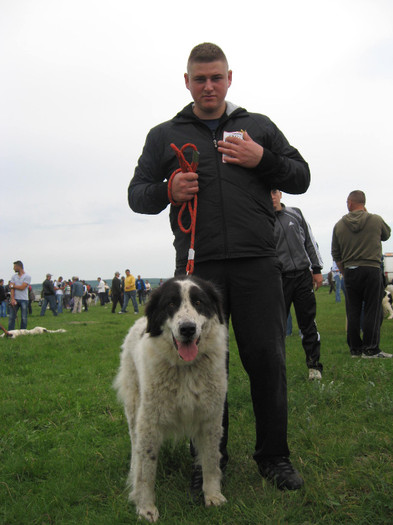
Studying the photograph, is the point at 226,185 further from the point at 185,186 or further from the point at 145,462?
the point at 145,462

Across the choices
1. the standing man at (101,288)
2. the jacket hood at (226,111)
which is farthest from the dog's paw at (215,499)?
the standing man at (101,288)

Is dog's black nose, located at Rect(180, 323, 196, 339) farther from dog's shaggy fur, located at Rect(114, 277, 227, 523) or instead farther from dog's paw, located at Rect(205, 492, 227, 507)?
dog's paw, located at Rect(205, 492, 227, 507)

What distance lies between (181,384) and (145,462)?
1.82ft

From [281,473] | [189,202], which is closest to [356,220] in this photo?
[189,202]

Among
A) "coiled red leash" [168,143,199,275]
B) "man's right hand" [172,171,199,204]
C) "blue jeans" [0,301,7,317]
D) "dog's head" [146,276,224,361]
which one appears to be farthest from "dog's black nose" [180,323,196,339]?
"blue jeans" [0,301,7,317]

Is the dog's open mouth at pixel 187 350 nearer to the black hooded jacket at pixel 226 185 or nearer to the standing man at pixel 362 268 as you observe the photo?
the black hooded jacket at pixel 226 185

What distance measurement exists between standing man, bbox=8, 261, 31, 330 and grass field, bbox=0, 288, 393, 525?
28.5 ft

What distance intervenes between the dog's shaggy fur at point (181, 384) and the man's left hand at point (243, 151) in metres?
0.83

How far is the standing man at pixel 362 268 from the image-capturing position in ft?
22.6

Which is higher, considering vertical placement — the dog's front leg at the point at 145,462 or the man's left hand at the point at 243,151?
the man's left hand at the point at 243,151

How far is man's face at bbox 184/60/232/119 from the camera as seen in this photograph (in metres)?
2.91

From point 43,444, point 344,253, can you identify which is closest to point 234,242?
point 43,444

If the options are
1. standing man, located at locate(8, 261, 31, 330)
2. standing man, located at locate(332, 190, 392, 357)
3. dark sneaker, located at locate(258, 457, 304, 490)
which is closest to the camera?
dark sneaker, located at locate(258, 457, 304, 490)

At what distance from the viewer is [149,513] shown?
266 centimetres
